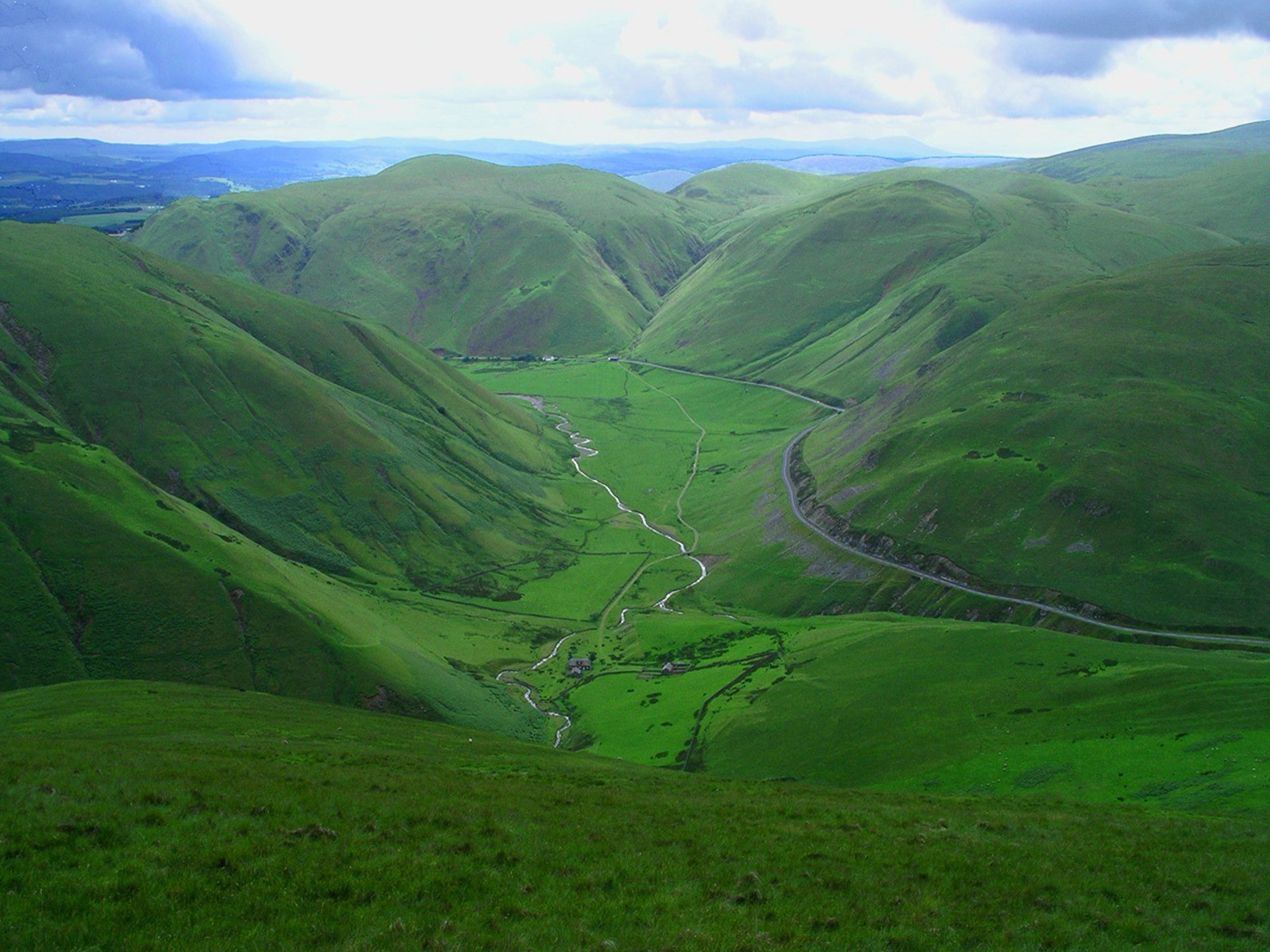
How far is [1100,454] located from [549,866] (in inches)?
5159

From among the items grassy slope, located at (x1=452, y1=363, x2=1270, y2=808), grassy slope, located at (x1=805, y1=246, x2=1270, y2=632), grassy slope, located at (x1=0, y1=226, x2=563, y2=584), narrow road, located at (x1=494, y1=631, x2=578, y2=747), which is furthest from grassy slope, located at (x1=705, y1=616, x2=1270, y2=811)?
grassy slope, located at (x1=0, y1=226, x2=563, y2=584)

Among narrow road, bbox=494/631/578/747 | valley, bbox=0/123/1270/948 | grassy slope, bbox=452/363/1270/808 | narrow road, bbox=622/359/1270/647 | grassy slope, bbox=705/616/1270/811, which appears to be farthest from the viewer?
narrow road, bbox=494/631/578/747

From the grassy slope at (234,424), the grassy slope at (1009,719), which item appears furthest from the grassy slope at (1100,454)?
the grassy slope at (234,424)

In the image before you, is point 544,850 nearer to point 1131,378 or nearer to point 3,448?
point 3,448

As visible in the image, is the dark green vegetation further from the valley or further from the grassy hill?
the grassy hill

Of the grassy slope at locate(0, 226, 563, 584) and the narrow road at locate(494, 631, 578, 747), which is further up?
the grassy slope at locate(0, 226, 563, 584)

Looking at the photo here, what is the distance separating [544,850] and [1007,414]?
147 metres

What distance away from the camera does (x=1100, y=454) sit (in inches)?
5172

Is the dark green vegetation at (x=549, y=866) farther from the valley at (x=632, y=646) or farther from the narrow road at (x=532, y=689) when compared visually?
the narrow road at (x=532, y=689)

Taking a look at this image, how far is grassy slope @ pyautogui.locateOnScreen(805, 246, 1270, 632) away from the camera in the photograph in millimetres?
111250

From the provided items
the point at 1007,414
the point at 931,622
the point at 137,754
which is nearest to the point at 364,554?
the point at 931,622

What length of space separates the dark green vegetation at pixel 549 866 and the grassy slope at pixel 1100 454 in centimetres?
8274

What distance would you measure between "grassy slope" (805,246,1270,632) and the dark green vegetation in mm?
82743

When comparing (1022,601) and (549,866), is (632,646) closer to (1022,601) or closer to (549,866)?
(1022,601)
